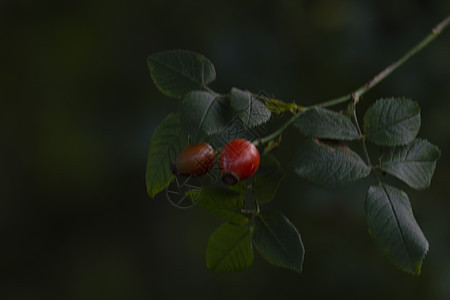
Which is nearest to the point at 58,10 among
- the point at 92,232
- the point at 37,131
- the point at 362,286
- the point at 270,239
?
the point at 37,131

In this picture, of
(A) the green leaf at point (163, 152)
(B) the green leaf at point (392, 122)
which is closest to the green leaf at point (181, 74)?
(A) the green leaf at point (163, 152)

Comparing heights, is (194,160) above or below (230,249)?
above

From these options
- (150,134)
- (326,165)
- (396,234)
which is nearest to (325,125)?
(326,165)

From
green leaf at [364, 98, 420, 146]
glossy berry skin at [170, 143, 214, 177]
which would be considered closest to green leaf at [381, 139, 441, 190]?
green leaf at [364, 98, 420, 146]

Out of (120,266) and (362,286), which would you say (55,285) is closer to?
(120,266)

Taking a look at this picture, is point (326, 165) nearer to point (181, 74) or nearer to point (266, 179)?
point (266, 179)

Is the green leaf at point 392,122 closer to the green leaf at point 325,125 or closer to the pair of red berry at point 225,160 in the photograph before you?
the green leaf at point 325,125
